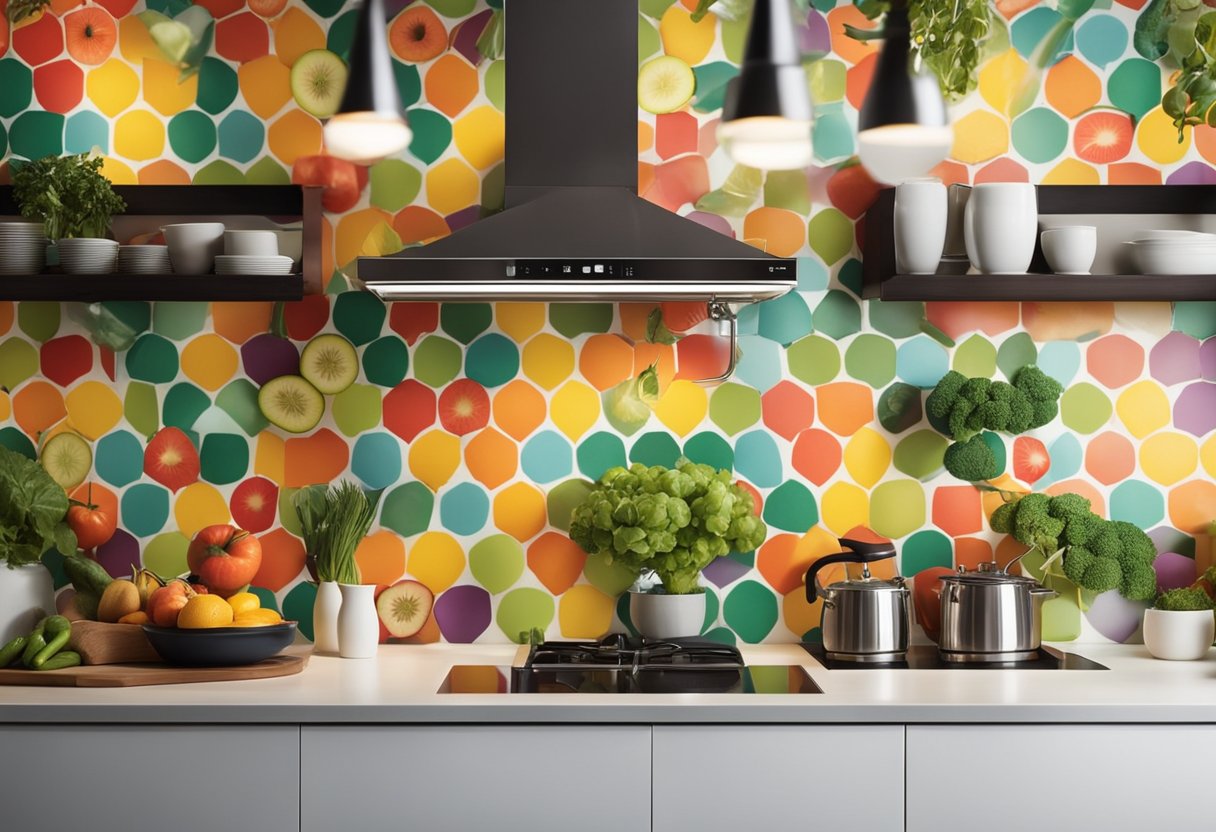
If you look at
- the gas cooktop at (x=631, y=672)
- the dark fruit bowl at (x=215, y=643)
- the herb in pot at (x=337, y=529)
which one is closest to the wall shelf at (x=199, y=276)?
the herb in pot at (x=337, y=529)

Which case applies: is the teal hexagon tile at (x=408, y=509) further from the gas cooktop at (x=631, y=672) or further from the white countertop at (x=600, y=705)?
the white countertop at (x=600, y=705)

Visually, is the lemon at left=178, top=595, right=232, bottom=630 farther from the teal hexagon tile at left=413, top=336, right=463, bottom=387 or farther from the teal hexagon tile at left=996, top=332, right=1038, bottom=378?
the teal hexagon tile at left=996, top=332, right=1038, bottom=378

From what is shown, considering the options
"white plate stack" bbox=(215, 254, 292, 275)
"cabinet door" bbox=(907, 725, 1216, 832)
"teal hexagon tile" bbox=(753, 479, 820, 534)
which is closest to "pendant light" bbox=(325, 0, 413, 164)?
"white plate stack" bbox=(215, 254, 292, 275)

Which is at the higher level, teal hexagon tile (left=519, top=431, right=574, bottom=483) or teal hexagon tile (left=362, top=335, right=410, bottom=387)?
teal hexagon tile (left=362, top=335, right=410, bottom=387)

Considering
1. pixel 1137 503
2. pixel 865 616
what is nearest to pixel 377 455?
pixel 865 616

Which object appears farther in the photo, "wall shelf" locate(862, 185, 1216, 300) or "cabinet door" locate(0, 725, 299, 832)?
"wall shelf" locate(862, 185, 1216, 300)

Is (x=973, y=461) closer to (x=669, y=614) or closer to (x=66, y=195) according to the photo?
(x=669, y=614)

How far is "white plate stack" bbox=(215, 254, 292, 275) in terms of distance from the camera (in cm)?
273

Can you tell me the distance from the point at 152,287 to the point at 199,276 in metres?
0.12

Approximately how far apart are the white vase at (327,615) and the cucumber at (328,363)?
1.70 feet

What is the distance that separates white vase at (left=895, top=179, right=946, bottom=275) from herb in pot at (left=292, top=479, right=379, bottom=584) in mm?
1458

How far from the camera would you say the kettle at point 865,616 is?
268cm

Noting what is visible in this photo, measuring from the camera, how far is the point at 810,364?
118 inches

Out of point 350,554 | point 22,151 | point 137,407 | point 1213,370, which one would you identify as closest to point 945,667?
point 1213,370
